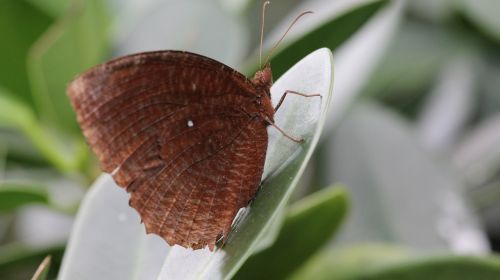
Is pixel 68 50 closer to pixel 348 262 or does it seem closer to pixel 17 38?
pixel 17 38

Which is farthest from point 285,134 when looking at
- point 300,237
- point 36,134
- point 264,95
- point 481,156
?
point 481,156

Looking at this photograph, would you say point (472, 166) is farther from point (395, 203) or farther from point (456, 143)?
point (395, 203)

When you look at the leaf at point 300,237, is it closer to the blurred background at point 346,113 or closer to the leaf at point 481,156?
the blurred background at point 346,113

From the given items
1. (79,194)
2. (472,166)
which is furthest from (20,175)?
(472,166)

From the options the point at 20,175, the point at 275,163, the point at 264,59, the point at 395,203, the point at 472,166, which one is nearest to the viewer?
the point at 275,163

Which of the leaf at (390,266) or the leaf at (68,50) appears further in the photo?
the leaf at (68,50)

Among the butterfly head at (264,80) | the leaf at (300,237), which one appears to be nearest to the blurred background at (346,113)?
the butterfly head at (264,80)
